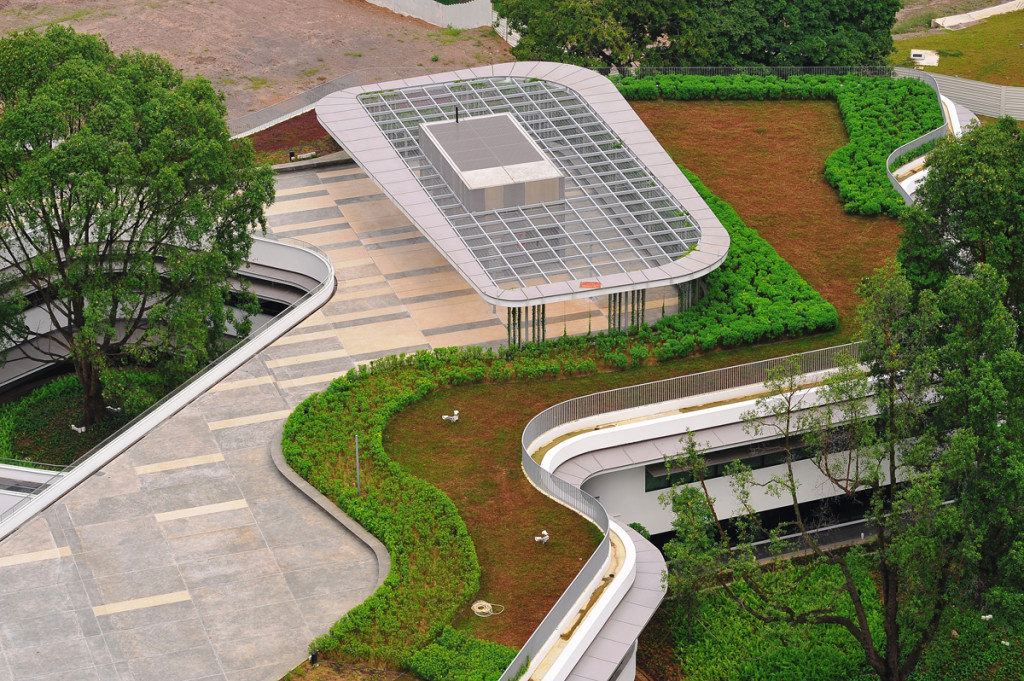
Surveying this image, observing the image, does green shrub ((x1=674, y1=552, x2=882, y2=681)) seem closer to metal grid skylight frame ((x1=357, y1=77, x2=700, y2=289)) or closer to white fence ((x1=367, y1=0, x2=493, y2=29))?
metal grid skylight frame ((x1=357, y1=77, x2=700, y2=289))

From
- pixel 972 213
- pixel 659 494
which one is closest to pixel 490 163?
pixel 659 494

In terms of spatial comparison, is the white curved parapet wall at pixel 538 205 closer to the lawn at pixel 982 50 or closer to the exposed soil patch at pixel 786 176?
the exposed soil patch at pixel 786 176

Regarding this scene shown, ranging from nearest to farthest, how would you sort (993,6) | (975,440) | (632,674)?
(975,440) < (632,674) < (993,6)

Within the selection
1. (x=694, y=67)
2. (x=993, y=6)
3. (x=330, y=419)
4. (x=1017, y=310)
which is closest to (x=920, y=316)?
(x=1017, y=310)

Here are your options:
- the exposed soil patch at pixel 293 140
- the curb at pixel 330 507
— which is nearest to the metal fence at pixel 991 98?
the exposed soil patch at pixel 293 140

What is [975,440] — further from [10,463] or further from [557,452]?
[10,463]
